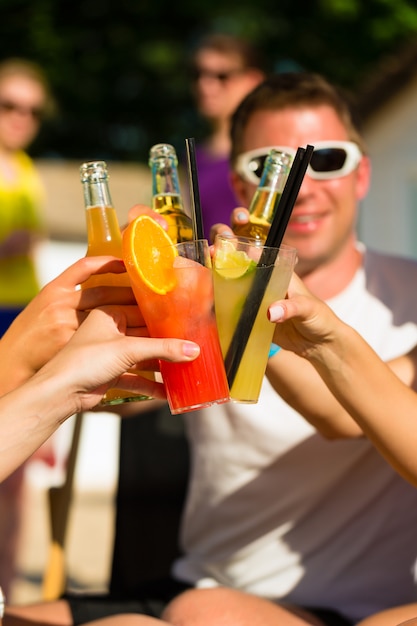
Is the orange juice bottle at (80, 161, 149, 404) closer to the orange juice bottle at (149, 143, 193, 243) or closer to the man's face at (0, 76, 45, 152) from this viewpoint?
the orange juice bottle at (149, 143, 193, 243)

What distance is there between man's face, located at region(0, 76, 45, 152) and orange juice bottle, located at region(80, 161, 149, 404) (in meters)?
2.86

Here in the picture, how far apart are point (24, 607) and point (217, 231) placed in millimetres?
1032

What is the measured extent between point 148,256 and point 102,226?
238 millimetres

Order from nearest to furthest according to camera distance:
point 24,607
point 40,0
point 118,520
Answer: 1. point 24,607
2. point 118,520
3. point 40,0

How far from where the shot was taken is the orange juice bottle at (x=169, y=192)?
1819mm

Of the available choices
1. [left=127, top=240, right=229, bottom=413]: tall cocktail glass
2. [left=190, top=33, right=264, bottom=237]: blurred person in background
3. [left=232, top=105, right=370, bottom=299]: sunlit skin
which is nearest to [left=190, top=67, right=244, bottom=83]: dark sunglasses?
[left=190, top=33, right=264, bottom=237]: blurred person in background

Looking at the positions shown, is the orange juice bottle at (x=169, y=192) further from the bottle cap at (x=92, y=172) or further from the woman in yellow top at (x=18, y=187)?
the woman in yellow top at (x=18, y=187)

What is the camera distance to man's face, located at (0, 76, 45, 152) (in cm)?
449

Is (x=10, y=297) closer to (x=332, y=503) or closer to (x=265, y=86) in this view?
(x=265, y=86)

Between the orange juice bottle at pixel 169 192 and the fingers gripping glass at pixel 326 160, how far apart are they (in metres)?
0.58

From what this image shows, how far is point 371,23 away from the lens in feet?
39.7

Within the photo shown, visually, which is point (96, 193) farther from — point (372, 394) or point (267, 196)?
point (372, 394)

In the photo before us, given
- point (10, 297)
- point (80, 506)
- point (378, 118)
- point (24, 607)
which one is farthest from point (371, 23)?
point (24, 607)

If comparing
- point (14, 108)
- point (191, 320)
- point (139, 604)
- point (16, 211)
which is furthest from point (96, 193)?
point (14, 108)
